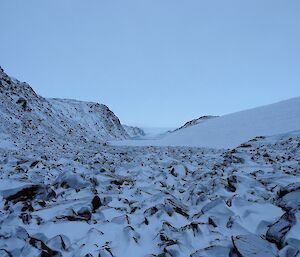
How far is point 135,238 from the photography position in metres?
5.48

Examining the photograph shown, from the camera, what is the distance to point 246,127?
1030 inches

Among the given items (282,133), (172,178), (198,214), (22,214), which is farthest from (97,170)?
(282,133)

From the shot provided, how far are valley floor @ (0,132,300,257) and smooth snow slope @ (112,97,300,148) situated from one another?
500 inches

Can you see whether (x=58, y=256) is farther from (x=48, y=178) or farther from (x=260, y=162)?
(x=260, y=162)

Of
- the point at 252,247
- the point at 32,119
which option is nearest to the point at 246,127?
the point at 32,119

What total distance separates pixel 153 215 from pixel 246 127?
21419 millimetres

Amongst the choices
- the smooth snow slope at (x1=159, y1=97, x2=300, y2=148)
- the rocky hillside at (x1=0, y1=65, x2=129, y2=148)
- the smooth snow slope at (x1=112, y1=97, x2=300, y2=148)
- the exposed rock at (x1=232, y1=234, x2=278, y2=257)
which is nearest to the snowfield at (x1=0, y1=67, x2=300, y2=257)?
the exposed rock at (x1=232, y1=234, x2=278, y2=257)

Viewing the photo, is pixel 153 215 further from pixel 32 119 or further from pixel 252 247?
pixel 32 119

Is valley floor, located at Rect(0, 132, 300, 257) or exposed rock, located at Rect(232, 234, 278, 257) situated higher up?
valley floor, located at Rect(0, 132, 300, 257)

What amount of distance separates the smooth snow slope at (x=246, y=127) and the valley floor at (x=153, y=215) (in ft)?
41.7

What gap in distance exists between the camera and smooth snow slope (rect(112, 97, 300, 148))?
73.0ft

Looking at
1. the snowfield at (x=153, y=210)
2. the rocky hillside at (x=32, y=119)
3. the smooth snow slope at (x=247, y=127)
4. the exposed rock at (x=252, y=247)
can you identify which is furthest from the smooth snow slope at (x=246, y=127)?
the exposed rock at (x=252, y=247)

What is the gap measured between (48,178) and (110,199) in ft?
10.3

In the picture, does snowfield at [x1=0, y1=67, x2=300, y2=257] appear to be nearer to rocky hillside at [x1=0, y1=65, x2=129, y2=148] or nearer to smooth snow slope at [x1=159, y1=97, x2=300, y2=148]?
smooth snow slope at [x1=159, y1=97, x2=300, y2=148]
